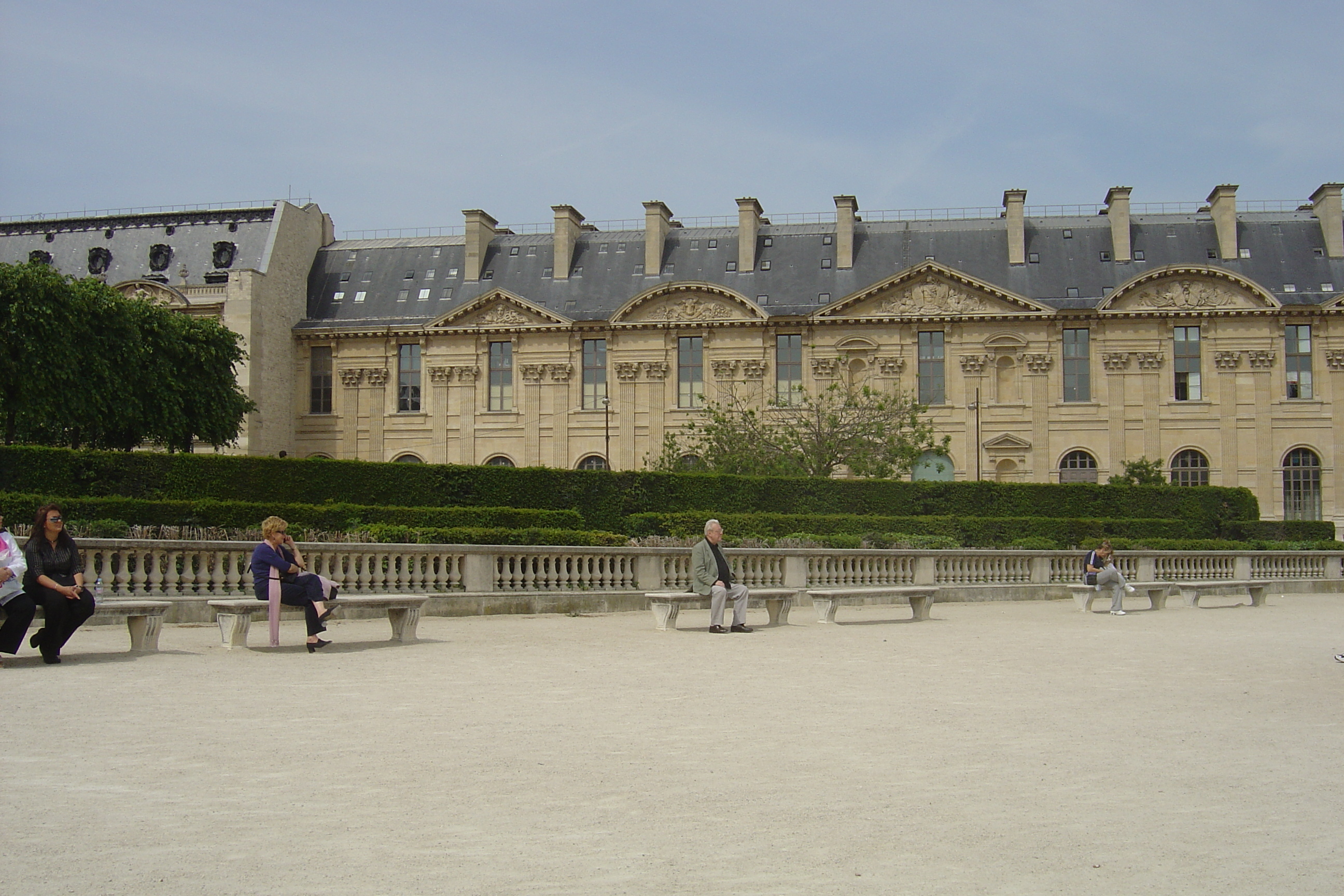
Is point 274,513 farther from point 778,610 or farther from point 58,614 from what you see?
point 58,614

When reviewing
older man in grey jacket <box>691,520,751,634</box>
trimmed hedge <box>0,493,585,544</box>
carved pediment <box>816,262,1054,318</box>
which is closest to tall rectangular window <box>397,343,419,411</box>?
carved pediment <box>816,262,1054,318</box>

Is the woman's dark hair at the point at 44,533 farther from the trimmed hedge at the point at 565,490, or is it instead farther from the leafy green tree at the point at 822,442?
the leafy green tree at the point at 822,442

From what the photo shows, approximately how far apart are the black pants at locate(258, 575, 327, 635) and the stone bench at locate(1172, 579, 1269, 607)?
1753 cm

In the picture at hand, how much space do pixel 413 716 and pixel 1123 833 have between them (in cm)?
473

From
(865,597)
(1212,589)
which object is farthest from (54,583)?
(1212,589)

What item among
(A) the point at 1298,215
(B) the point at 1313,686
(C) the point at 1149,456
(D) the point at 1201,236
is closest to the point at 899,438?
(C) the point at 1149,456

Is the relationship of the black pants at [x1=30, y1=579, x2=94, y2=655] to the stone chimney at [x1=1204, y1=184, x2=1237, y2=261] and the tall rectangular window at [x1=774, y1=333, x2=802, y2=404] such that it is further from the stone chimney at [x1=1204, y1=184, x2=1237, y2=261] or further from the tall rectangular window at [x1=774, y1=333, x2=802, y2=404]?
the stone chimney at [x1=1204, y1=184, x2=1237, y2=261]

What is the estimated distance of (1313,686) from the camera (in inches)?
444

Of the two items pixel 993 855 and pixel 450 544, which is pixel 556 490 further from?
pixel 993 855

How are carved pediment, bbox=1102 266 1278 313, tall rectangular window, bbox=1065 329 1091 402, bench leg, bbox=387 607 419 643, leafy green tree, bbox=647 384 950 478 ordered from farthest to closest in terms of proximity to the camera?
tall rectangular window, bbox=1065 329 1091 402 → carved pediment, bbox=1102 266 1278 313 → leafy green tree, bbox=647 384 950 478 → bench leg, bbox=387 607 419 643

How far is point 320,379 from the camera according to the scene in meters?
56.4

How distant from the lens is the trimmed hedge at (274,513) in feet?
61.8

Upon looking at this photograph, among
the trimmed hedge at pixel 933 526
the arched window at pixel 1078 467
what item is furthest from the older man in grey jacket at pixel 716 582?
the arched window at pixel 1078 467

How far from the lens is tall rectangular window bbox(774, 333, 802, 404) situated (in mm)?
53219
